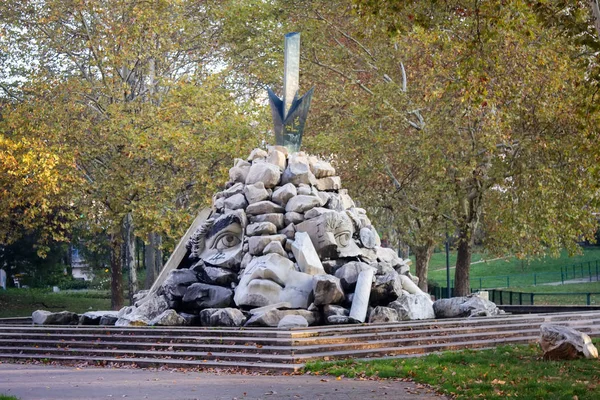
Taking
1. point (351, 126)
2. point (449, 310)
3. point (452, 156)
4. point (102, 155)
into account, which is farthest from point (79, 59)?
point (449, 310)

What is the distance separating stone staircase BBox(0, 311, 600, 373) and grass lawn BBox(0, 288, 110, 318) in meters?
15.2

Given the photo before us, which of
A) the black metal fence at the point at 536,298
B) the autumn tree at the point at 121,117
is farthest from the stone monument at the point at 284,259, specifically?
the black metal fence at the point at 536,298

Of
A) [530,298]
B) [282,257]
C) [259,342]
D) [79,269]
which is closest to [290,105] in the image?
Result: [282,257]

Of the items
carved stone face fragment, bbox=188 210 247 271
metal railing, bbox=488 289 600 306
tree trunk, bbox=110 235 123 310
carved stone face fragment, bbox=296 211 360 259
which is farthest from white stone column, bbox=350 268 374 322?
tree trunk, bbox=110 235 123 310

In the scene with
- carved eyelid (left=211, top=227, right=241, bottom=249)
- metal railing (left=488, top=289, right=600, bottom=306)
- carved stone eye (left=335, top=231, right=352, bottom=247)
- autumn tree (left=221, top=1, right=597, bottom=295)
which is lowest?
metal railing (left=488, top=289, right=600, bottom=306)

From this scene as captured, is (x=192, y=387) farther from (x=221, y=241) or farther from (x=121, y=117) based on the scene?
(x=121, y=117)

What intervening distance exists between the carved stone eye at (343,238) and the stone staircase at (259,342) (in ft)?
11.7

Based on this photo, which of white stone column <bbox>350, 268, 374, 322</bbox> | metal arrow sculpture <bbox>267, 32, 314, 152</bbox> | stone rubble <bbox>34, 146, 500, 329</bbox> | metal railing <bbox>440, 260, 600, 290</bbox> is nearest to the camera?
white stone column <bbox>350, 268, 374, 322</bbox>

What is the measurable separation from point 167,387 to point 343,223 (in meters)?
8.98

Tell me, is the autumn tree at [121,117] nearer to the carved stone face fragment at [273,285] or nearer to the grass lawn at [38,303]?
the grass lawn at [38,303]

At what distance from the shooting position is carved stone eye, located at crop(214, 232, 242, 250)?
20.2 m

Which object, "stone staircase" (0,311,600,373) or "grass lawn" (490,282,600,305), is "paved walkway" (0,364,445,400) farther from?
"grass lawn" (490,282,600,305)

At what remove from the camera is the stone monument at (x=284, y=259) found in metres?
17.7

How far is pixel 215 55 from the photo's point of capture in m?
35.8
